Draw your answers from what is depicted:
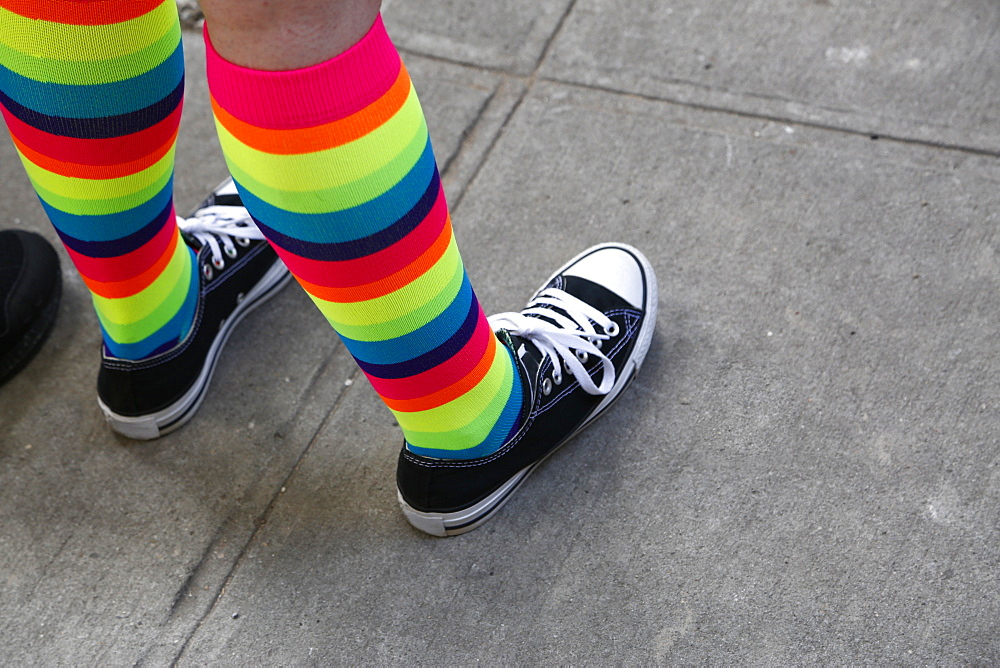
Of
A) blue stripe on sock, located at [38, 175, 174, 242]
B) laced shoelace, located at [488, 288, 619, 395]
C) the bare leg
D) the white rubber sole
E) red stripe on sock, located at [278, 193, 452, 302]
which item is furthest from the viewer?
the white rubber sole

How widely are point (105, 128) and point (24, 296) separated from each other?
1.73ft

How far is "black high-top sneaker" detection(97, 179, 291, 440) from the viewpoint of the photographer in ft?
3.91

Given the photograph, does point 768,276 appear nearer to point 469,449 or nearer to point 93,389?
point 469,449

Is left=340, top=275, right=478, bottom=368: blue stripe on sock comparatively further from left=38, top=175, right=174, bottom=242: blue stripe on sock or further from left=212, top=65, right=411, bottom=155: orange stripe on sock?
left=38, top=175, right=174, bottom=242: blue stripe on sock

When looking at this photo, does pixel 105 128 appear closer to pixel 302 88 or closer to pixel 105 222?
pixel 105 222

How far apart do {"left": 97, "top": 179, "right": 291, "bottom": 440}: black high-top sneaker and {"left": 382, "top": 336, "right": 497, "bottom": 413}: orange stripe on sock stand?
0.43m

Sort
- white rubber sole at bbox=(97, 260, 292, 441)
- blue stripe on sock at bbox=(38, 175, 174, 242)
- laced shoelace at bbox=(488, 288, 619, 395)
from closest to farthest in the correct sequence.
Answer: blue stripe on sock at bbox=(38, 175, 174, 242)
laced shoelace at bbox=(488, 288, 619, 395)
white rubber sole at bbox=(97, 260, 292, 441)

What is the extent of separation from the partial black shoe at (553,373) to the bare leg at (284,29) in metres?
0.50

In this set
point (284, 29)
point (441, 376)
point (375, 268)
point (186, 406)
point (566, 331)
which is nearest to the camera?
point (284, 29)

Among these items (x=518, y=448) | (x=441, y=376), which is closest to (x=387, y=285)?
(x=441, y=376)

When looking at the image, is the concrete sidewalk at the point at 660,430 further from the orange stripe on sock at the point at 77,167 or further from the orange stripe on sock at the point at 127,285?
the orange stripe on sock at the point at 77,167

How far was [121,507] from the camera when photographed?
3.85 feet

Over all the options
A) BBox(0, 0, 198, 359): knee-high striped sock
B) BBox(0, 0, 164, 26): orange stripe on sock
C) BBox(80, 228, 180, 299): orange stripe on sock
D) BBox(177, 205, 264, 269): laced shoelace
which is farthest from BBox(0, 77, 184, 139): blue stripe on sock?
BBox(177, 205, 264, 269): laced shoelace

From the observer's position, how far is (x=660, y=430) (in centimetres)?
117
